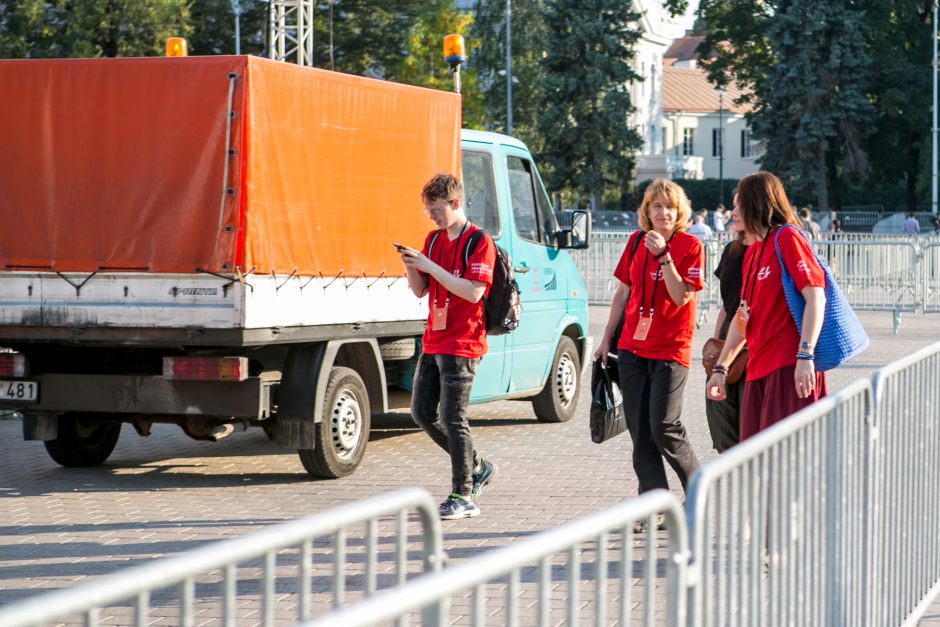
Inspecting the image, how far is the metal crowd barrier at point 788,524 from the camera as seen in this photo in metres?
3.28

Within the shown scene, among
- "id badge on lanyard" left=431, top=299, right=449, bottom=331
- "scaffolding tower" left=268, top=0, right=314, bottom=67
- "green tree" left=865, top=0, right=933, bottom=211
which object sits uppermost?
"green tree" left=865, top=0, right=933, bottom=211

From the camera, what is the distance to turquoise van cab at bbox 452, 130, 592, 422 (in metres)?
10.4

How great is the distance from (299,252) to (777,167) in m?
52.1

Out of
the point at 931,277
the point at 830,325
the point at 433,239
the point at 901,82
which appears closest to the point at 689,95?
the point at 901,82

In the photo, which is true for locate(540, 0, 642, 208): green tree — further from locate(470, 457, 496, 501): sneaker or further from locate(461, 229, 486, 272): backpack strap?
locate(461, 229, 486, 272): backpack strap

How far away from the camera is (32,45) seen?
56375 mm

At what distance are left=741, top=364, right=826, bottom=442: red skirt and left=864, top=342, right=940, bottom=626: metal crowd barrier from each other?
497 millimetres

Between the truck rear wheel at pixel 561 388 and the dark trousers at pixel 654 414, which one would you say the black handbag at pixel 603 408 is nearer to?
the dark trousers at pixel 654 414

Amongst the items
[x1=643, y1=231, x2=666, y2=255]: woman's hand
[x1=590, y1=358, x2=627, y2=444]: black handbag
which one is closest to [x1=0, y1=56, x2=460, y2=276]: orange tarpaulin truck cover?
[x1=590, y1=358, x2=627, y2=444]: black handbag

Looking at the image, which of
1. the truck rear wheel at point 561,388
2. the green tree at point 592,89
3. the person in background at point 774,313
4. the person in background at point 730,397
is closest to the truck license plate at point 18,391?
the person in background at point 730,397

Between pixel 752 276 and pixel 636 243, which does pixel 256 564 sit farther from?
pixel 636 243

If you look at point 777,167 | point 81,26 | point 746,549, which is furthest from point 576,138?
point 746,549

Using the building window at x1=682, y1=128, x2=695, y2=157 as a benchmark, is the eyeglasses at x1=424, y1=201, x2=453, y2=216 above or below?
below

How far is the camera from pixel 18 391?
343 inches
